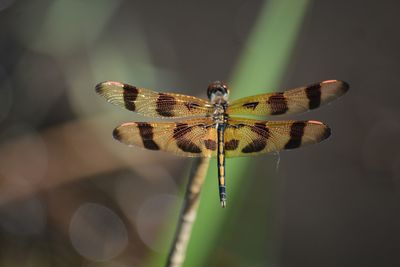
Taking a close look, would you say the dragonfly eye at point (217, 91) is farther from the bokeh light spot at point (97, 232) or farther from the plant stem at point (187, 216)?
the bokeh light spot at point (97, 232)

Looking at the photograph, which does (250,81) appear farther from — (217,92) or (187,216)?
(187,216)

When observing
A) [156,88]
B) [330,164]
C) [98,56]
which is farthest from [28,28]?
[330,164]

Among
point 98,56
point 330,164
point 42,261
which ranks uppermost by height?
point 98,56

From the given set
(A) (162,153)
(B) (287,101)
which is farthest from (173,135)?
(A) (162,153)

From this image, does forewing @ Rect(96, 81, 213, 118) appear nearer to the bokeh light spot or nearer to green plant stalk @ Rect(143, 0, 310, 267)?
green plant stalk @ Rect(143, 0, 310, 267)

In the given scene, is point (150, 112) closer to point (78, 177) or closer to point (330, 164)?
point (78, 177)

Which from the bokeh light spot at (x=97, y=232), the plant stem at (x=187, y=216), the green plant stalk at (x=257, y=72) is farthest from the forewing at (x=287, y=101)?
the bokeh light spot at (x=97, y=232)

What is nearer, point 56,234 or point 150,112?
point 150,112

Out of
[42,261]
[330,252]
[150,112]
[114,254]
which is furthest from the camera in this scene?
[330,252]
